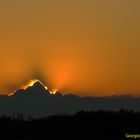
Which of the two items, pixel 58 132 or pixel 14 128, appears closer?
pixel 58 132

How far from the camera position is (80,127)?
170750 millimetres

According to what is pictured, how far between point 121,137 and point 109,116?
62.6 ft

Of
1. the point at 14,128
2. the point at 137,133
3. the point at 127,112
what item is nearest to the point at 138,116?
the point at 127,112

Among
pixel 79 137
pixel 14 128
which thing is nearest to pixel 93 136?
pixel 79 137

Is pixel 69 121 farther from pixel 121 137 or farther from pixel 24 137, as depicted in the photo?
pixel 121 137

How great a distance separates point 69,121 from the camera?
A: 17662 centimetres

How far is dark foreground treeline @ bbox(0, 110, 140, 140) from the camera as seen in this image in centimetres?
16025

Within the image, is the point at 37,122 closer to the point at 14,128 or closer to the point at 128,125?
the point at 14,128

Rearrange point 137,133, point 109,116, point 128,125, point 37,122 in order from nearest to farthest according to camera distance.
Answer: point 137,133 < point 128,125 < point 109,116 < point 37,122

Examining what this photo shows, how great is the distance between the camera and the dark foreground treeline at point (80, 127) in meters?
160

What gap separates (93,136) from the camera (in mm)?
161375

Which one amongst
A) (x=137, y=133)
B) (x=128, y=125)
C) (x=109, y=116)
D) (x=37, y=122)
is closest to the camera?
(x=137, y=133)

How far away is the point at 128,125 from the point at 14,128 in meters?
32.1

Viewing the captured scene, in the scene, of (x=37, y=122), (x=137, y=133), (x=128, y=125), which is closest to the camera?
(x=137, y=133)
